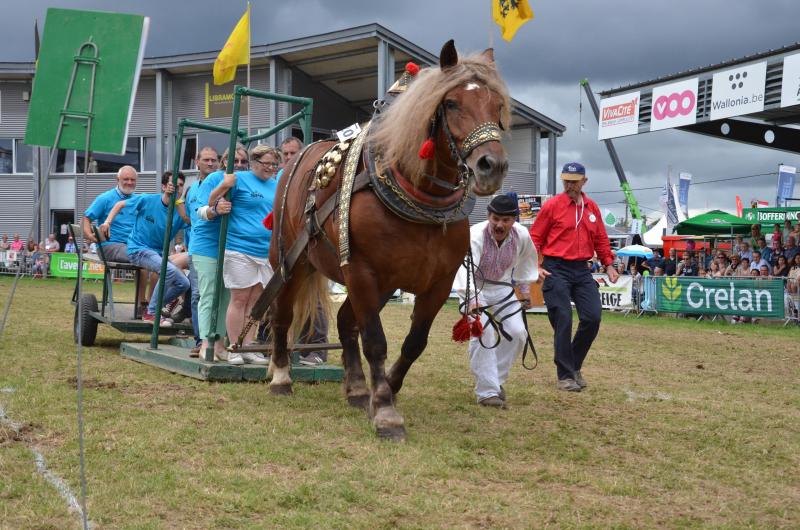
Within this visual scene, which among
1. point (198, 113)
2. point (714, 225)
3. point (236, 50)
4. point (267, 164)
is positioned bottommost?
point (267, 164)

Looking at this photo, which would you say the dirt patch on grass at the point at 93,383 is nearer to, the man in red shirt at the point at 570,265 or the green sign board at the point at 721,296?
the man in red shirt at the point at 570,265

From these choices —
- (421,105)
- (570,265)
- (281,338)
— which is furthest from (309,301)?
(421,105)

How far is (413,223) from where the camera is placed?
480 centimetres

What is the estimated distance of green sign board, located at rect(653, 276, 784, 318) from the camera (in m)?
15.5

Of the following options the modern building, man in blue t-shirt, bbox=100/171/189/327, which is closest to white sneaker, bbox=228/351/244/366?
man in blue t-shirt, bbox=100/171/189/327

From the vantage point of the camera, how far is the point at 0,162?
33.5 m

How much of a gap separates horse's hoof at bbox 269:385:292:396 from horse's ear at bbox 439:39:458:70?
273 centimetres

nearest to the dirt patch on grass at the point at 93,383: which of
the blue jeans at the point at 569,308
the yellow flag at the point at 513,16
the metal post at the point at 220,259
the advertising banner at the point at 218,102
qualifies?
the metal post at the point at 220,259

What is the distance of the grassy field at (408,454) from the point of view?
3.36 meters

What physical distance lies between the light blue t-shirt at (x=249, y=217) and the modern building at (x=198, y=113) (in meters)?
20.5

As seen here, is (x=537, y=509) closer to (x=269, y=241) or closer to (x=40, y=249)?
(x=269, y=241)

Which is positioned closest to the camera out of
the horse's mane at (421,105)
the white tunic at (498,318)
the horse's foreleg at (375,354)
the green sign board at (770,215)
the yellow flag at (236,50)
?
the horse's mane at (421,105)

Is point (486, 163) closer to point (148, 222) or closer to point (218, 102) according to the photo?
point (148, 222)

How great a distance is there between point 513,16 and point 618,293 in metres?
11.8
